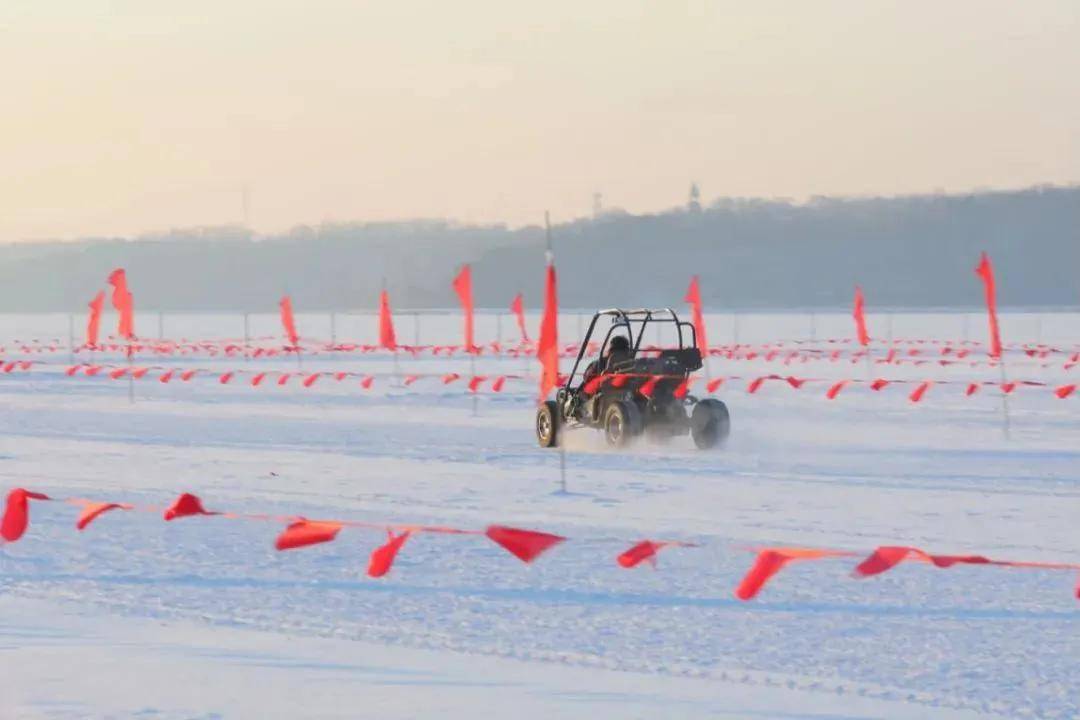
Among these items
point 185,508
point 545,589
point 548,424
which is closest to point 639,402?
point 548,424

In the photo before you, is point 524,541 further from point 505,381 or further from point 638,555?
point 505,381

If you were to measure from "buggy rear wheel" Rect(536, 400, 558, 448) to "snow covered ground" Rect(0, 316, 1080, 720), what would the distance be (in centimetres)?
27

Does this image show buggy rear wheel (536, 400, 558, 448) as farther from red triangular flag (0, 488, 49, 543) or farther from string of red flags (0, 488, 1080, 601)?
red triangular flag (0, 488, 49, 543)

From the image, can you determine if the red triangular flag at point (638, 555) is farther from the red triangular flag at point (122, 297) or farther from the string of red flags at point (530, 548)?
the red triangular flag at point (122, 297)

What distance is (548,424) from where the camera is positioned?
17594mm

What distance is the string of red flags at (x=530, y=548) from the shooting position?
900cm

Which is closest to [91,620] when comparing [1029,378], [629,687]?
[629,687]

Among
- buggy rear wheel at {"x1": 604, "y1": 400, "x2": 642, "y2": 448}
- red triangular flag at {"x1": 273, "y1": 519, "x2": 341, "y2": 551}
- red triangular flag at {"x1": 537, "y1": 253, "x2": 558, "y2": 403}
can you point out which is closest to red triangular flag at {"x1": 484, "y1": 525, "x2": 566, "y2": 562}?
red triangular flag at {"x1": 273, "y1": 519, "x2": 341, "y2": 551}

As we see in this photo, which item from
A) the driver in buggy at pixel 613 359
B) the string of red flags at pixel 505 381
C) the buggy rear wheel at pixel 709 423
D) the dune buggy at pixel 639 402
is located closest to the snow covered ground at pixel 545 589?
the buggy rear wheel at pixel 709 423

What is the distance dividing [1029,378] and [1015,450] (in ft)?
50.0

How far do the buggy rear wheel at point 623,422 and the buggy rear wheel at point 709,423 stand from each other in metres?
0.59

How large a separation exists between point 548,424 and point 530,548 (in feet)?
24.7

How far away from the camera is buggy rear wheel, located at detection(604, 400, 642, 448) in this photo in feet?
55.6

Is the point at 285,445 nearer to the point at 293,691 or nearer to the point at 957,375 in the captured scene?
the point at 293,691
